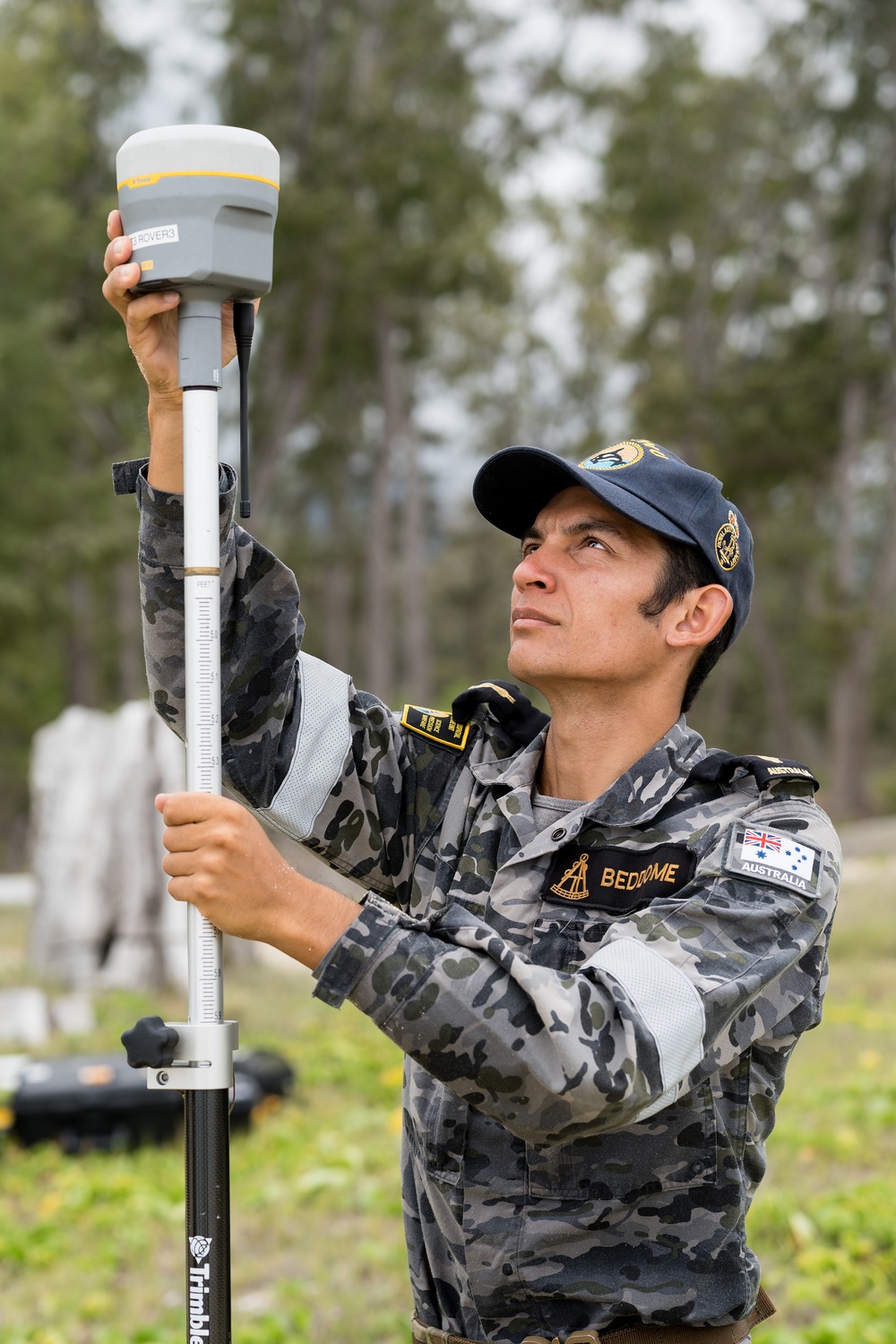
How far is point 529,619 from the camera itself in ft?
8.14

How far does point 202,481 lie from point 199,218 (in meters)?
0.38

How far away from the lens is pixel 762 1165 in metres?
2.28

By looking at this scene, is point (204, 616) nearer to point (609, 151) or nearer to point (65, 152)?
point (65, 152)

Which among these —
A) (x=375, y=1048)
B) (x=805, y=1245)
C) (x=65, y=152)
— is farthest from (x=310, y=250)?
(x=805, y=1245)

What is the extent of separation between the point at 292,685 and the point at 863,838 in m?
16.6

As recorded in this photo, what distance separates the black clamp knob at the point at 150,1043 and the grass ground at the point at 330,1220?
8.75 feet

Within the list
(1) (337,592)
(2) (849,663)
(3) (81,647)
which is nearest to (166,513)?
(2) (849,663)

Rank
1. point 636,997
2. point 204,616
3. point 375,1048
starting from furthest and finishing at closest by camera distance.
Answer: point 375,1048 → point 204,616 → point 636,997

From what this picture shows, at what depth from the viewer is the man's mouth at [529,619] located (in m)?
2.46

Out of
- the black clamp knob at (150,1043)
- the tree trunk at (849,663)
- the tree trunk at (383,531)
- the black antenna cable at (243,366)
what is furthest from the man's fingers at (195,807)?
the tree trunk at (849,663)

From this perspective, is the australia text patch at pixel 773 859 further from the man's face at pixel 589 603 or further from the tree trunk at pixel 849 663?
the tree trunk at pixel 849 663

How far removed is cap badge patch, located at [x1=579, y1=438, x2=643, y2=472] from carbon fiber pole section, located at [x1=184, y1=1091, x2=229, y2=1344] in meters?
1.23

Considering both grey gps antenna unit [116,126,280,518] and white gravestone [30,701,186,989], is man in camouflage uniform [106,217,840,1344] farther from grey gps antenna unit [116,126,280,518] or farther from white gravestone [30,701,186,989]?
white gravestone [30,701,186,989]

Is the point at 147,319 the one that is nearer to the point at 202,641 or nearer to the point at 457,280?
the point at 202,641
